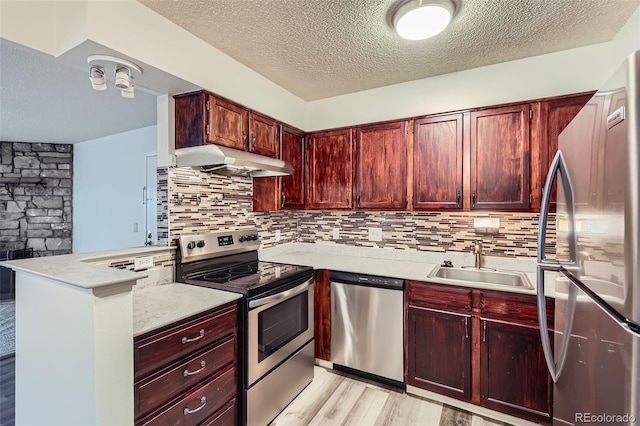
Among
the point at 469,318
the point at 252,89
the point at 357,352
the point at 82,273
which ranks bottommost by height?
the point at 357,352

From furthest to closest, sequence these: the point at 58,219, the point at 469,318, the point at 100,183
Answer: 1. the point at 58,219
2. the point at 100,183
3. the point at 469,318

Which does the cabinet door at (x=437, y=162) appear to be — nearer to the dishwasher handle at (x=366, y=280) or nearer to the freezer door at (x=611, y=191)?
the dishwasher handle at (x=366, y=280)

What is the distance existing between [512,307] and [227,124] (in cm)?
233

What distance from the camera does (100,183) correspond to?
4668 millimetres

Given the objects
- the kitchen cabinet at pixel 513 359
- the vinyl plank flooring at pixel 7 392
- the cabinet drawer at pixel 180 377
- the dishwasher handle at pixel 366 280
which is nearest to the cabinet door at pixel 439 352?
the kitchen cabinet at pixel 513 359

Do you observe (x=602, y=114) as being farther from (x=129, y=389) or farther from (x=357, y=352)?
(x=357, y=352)

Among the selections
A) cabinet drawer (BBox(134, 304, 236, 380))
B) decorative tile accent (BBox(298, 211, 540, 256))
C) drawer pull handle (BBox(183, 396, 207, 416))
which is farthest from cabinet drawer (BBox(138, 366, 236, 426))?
decorative tile accent (BBox(298, 211, 540, 256))

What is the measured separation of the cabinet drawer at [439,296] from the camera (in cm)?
209

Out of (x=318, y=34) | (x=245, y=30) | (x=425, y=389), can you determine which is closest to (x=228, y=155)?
(x=245, y=30)

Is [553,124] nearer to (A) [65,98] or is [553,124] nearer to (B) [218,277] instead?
(B) [218,277]

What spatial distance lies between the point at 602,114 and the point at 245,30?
1.90m

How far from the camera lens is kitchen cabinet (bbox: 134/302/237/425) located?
4.35ft

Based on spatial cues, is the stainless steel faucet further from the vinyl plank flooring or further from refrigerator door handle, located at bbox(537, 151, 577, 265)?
the vinyl plank flooring

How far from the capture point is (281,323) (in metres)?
2.14
